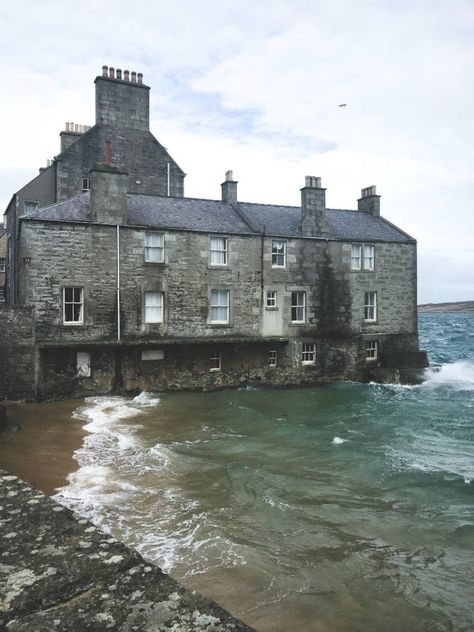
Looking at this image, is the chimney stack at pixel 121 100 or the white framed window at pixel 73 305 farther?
the chimney stack at pixel 121 100

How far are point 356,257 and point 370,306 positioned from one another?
302 cm

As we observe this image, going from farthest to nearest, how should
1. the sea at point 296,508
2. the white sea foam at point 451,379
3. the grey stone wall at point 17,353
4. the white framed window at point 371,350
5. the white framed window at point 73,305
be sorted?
1. the white framed window at point 371,350
2. the white sea foam at point 451,379
3. the white framed window at point 73,305
4. the grey stone wall at point 17,353
5. the sea at point 296,508

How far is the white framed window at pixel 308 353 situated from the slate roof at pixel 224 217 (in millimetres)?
6177

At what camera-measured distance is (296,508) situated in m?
10.4

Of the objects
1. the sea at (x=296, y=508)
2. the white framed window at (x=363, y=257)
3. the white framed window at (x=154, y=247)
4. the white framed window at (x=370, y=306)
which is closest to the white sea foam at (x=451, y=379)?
the white framed window at (x=370, y=306)

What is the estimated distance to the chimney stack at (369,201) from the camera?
33.3 meters

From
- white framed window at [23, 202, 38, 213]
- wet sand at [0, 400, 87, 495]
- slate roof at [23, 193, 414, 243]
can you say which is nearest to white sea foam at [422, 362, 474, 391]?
slate roof at [23, 193, 414, 243]

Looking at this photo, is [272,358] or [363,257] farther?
[363,257]

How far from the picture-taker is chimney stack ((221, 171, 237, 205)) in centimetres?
2955

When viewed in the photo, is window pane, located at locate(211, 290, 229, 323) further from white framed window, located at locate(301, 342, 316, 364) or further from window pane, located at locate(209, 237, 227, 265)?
white framed window, located at locate(301, 342, 316, 364)

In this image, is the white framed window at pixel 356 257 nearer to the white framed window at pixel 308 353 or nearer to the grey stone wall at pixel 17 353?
the white framed window at pixel 308 353

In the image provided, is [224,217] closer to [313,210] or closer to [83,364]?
[313,210]

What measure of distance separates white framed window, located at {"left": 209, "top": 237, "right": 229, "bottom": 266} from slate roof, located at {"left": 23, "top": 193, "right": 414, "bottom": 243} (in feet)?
1.63

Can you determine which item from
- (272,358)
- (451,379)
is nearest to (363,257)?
(272,358)
